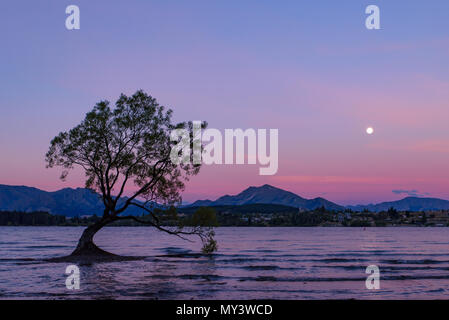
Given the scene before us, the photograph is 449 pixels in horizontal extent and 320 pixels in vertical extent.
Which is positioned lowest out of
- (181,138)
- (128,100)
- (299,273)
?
(299,273)

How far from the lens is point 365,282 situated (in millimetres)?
44938

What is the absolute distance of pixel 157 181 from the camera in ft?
211

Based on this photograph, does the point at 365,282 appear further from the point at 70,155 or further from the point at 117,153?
the point at 70,155

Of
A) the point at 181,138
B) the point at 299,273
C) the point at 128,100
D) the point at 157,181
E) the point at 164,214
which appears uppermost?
the point at 128,100

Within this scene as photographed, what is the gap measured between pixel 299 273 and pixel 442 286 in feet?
51.1

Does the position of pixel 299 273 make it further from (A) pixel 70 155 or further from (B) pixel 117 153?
(A) pixel 70 155

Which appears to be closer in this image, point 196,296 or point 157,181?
point 196,296

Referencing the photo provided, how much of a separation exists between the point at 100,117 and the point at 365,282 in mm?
37132
